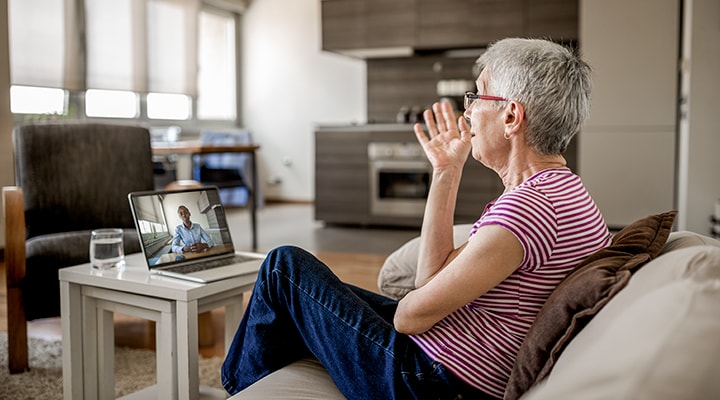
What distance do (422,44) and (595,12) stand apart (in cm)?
145

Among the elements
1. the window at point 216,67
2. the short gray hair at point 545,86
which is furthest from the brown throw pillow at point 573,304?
the window at point 216,67

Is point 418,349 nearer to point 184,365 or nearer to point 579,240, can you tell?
point 579,240

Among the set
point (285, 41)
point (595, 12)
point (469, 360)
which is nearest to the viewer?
point (469, 360)

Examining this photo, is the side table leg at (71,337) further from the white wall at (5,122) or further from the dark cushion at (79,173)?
the white wall at (5,122)

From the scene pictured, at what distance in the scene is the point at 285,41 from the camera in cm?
791

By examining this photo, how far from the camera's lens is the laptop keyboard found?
6.07 feet

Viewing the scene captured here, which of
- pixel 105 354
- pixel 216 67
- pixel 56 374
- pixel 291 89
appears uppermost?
pixel 216 67

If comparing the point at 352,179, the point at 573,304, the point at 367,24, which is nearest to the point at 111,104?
the point at 352,179

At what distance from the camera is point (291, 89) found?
794 centimetres

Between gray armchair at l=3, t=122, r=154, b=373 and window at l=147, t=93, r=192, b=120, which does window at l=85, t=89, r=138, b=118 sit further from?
gray armchair at l=3, t=122, r=154, b=373

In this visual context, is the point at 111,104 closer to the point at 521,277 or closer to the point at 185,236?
the point at 185,236

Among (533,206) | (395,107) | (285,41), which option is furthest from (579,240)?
(285,41)

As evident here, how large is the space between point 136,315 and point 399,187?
14.1 feet

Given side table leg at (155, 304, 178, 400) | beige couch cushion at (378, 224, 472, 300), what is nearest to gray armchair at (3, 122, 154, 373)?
side table leg at (155, 304, 178, 400)
